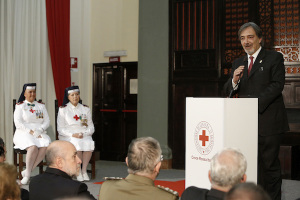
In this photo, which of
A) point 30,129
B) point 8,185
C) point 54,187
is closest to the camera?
point 8,185

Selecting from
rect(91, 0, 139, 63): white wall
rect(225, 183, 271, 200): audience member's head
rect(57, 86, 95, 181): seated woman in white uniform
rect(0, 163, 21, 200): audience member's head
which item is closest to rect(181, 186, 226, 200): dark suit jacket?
rect(225, 183, 271, 200): audience member's head

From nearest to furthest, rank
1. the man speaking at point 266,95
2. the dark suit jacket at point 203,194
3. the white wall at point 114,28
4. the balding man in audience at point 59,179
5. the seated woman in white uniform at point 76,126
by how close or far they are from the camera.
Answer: the dark suit jacket at point 203,194 < the balding man in audience at point 59,179 < the man speaking at point 266,95 < the seated woman in white uniform at point 76,126 < the white wall at point 114,28

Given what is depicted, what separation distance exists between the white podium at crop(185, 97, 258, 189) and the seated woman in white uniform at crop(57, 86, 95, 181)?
3.13 metres

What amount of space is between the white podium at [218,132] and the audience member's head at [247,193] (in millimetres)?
1367

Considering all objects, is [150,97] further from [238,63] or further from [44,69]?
[238,63]

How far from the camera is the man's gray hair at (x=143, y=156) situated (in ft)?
6.68

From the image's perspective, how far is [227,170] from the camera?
1769 millimetres

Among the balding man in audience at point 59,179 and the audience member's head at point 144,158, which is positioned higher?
the audience member's head at point 144,158

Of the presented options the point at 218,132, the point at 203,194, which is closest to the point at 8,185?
the point at 203,194

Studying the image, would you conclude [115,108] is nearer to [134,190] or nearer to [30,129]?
[30,129]

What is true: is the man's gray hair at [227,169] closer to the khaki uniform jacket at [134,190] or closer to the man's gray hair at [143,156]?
the khaki uniform jacket at [134,190]

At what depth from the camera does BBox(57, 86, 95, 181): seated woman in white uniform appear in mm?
5812

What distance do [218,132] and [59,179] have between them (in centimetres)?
102

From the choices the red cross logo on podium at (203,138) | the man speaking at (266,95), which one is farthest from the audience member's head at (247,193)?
the man speaking at (266,95)
